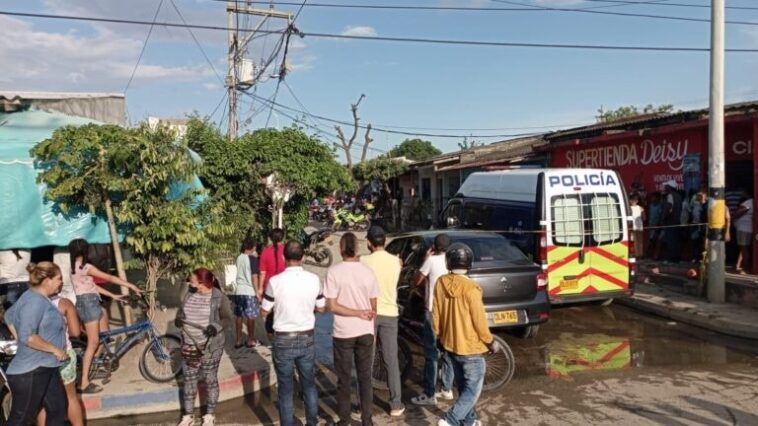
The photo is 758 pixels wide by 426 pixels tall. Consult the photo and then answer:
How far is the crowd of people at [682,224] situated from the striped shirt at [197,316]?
914 cm

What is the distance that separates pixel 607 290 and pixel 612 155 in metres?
7.74

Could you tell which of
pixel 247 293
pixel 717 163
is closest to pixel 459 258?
pixel 247 293

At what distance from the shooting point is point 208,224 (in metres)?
7.59

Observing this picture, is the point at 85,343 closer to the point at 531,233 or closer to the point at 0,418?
the point at 0,418

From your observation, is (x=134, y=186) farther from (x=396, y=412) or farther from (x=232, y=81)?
(x=232, y=81)

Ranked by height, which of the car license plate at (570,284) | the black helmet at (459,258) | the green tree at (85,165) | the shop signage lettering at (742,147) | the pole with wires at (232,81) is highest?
the pole with wires at (232,81)

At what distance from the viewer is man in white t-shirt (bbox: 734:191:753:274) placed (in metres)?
11.1

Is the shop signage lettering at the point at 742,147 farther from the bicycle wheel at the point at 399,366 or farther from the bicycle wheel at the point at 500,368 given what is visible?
the bicycle wheel at the point at 399,366

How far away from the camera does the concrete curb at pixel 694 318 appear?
8.29 m

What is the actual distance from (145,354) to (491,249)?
4274mm

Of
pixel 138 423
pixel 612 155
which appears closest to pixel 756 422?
pixel 138 423

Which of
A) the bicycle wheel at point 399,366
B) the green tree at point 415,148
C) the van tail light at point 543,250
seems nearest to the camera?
the bicycle wheel at point 399,366

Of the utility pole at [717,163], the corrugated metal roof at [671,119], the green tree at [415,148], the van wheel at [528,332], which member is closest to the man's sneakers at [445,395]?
the van wheel at [528,332]

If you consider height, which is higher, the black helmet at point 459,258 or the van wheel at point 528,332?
the black helmet at point 459,258
